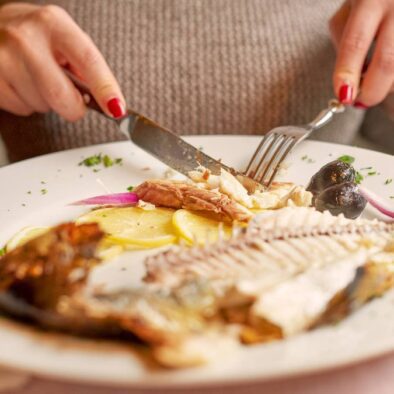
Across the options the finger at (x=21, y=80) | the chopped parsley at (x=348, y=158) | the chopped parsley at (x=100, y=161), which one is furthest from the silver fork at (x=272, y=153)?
the finger at (x=21, y=80)

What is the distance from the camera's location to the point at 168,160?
65.9 inches

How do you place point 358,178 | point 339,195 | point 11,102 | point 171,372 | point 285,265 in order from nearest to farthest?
point 171,372
point 285,265
point 339,195
point 358,178
point 11,102

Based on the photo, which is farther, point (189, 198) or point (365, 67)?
point (365, 67)

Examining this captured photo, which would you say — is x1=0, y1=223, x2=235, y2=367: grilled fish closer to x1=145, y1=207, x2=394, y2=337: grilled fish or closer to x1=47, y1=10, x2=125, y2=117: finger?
x1=145, y1=207, x2=394, y2=337: grilled fish

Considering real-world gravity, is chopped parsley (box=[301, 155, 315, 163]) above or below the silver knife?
below

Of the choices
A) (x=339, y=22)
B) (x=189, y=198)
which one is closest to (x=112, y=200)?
(x=189, y=198)

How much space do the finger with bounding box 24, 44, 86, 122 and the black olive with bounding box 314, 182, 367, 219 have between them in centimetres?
77

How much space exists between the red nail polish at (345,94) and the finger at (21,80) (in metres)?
Result: 0.84

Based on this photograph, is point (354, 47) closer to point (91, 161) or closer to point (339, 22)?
point (339, 22)

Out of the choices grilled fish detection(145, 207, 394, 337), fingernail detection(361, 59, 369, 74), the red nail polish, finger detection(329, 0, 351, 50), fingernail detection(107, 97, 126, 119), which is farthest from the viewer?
finger detection(329, 0, 351, 50)

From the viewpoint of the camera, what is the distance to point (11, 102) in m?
1.93

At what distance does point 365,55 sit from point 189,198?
776 mm

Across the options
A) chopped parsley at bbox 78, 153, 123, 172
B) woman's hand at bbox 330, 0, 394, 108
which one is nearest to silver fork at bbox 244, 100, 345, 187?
woman's hand at bbox 330, 0, 394, 108

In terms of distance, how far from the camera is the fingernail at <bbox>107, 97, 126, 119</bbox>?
169 centimetres
